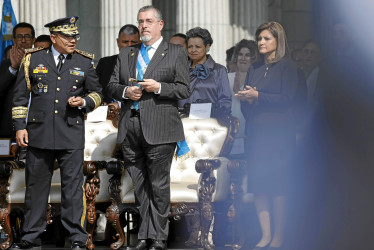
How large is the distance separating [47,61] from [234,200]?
2.23 m

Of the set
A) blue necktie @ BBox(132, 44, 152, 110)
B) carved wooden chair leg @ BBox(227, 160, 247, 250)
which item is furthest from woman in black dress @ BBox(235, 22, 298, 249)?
blue necktie @ BBox(132, 44, 152, 110)

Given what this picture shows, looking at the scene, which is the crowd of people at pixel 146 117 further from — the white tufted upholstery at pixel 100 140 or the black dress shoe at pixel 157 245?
the white tufted upholstery at pixel 100 140

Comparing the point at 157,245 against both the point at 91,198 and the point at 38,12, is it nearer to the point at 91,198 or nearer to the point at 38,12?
the point at 91,198

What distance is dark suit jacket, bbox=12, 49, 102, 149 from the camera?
30.6ft

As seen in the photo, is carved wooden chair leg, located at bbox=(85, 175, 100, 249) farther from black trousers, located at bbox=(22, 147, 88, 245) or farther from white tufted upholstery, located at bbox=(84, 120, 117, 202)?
white tufted upholstery, located at bbox=(84, 120, 117, 202)

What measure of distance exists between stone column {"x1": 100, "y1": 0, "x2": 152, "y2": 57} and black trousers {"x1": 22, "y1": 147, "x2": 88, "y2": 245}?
451 cm

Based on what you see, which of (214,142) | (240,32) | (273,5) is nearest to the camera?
(214,142)

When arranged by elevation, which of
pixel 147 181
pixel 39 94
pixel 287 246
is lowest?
pixel 287 246

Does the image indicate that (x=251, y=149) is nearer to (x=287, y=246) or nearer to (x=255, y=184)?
(x=255, y=184)

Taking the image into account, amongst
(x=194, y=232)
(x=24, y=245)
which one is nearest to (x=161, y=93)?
(x=194, y=232)

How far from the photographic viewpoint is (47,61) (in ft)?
31.0

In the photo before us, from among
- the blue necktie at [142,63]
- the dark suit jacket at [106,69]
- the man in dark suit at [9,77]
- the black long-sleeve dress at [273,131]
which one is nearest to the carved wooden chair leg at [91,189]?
the blue necktie at [142,63]

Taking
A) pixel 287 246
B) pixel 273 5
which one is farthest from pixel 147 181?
pixel 273 5

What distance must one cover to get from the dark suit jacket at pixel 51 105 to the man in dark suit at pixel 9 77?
1.36 m
